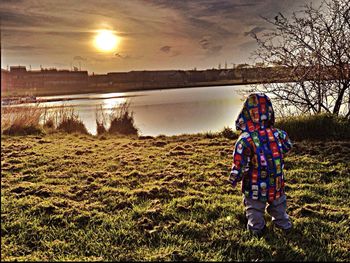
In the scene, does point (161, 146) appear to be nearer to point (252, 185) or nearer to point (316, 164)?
point (316, 164)

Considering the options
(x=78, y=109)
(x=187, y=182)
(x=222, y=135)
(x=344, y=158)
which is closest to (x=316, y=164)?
(x=344, y=158)

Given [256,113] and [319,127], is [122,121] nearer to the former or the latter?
[319,127]

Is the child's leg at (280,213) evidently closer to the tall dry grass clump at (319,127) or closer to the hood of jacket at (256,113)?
the hood of jacket at (256,113)

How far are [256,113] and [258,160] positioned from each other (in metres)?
0.45

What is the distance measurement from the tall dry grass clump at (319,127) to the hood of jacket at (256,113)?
5195mm

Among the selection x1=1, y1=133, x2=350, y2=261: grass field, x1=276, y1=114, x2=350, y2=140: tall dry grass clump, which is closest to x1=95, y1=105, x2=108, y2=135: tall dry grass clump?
x1=1, y1=133, x2=350, y2=261: grass field

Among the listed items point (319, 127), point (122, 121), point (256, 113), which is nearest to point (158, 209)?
point (256, 113)

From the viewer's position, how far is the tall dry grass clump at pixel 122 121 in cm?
1199

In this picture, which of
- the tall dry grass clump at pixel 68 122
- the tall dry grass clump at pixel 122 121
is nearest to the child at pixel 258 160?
the tall dry grass clump at pixel 122 121

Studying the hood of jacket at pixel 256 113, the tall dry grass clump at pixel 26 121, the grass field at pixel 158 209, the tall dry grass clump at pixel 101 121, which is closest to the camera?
the grass field at pixel 158 209

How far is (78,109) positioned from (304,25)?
344 inches

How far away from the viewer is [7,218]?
340 centimetres

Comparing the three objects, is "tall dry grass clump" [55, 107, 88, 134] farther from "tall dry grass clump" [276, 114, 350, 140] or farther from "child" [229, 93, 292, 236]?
"child" [229, 93, 292, 236]

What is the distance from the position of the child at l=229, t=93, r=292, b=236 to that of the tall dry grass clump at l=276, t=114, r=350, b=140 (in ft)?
16.8
